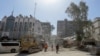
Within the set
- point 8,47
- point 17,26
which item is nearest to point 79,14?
point 17,26

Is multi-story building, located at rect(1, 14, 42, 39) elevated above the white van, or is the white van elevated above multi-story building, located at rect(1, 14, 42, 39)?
multi-story building, located at rect(1, 14, 42, 39)

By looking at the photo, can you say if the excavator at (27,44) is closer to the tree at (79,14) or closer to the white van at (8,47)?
the white van at (8,47)

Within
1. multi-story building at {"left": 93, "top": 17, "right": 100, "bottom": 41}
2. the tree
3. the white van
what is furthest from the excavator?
multi-story building at {"left": 93, "top": 17, "right": 100, "bottom": 41}

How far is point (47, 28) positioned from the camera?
9212cm

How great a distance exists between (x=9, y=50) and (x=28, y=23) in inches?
817

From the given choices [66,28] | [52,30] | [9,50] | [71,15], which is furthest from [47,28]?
[9,50]

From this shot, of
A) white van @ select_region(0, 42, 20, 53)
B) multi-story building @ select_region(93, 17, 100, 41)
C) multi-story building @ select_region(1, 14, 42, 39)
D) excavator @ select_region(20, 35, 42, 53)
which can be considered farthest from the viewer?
multi-story building @ select_region(1, 14, 42, 39)

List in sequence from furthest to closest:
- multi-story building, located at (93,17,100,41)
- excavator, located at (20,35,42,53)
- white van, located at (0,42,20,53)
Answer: multi-story building, located at (93,17,100,41), white van, located at (0,42,20,53), excavator, located at (20,35,42,53)

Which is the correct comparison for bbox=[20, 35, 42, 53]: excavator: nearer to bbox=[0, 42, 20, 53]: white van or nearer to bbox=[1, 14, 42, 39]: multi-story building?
bbox=[0, 42, 20, 53]: white van

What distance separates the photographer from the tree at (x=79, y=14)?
146 ft

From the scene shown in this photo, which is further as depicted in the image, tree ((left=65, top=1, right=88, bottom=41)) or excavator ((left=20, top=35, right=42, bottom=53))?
tree ((left=65, top=1, right=88, bottom=41))

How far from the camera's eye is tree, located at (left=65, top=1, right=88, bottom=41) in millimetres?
44406

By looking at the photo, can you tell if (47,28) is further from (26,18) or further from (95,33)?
(95,33)

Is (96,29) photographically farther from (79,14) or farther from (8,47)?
(8,47)
